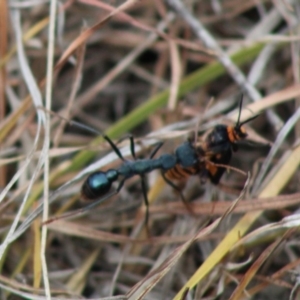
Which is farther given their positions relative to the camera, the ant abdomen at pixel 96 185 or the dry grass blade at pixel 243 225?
the ant abdomen at pixel 96 185

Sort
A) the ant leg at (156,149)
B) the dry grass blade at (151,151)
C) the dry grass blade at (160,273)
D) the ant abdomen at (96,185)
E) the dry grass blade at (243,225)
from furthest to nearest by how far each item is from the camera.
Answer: the ant leg at (156,149) < the ant abdomen at (96,185) < the dry grass blade at (151,151) < the dry grass blade at (243,225) < the dry grass blade at (160,273)

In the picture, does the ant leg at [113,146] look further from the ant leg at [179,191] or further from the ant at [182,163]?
the ant leg at [179,191]

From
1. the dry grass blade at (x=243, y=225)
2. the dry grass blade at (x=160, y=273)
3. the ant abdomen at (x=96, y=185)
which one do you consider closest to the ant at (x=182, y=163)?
the ant abdomen at (x=96, y=185)

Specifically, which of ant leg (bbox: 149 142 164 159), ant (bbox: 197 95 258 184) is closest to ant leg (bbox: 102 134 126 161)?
ant leg (bbox: 149 142 164 159)

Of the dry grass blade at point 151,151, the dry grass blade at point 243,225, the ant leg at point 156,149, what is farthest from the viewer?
the ant leg at point 156,149

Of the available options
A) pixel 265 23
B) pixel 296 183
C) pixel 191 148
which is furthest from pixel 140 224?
pixel 265 23

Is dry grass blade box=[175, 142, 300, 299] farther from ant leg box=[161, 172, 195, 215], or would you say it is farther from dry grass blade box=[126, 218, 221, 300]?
ant leg box=[161, 172, 195, 215]

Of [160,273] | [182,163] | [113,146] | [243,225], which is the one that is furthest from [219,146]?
[160,273]

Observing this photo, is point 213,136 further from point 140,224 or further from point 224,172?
point 140,224

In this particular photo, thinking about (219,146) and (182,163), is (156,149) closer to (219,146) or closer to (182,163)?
(182,163)

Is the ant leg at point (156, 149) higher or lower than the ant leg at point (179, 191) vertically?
higher
